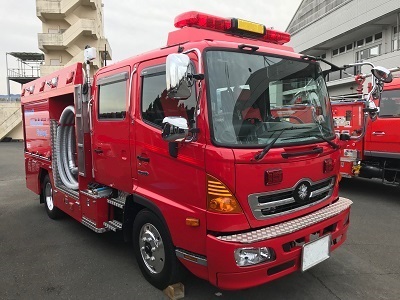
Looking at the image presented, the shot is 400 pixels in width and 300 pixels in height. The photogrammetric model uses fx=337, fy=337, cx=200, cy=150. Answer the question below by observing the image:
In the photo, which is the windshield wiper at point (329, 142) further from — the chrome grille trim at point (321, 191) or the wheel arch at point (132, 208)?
the wheel arch at point (132, 208)

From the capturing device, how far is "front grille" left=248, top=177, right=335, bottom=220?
9.07 feet

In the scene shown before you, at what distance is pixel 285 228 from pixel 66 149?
3881 millimetres

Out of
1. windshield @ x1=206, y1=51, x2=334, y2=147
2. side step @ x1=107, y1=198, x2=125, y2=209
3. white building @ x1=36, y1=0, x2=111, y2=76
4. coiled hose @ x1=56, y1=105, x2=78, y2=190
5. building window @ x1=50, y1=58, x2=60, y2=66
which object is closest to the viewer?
windshield @ x1=206, y1=51, x2=334, y2=147

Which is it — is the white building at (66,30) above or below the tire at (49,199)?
above

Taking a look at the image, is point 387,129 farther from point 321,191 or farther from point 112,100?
point 112,100

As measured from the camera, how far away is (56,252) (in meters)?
4.49

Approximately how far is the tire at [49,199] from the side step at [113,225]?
7.04 ft

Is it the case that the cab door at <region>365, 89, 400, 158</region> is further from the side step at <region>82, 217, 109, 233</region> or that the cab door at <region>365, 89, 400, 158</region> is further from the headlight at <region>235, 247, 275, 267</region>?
the side step at <region>82, 217, 109, 233</region>

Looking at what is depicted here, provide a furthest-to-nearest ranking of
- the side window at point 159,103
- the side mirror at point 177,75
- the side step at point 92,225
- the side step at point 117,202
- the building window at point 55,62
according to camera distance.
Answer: the building window at point 55,62 → the side step at point 92,225 → the side step at point 117,202 → the side window at point 159,103 → the side mirror at point 177,75

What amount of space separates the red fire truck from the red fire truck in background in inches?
150

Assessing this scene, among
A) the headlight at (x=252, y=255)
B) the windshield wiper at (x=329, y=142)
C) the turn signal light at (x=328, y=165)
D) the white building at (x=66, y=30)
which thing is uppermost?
the white building at (x=66, y=30)

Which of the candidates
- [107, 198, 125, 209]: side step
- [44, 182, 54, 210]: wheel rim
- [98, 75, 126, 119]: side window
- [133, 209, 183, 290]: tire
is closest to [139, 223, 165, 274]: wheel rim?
[133, 209, 183, 290]: tire

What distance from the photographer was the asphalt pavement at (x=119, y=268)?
336cm

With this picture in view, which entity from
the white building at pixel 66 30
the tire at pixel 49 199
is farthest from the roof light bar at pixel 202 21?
the white building at pixel 66 30
